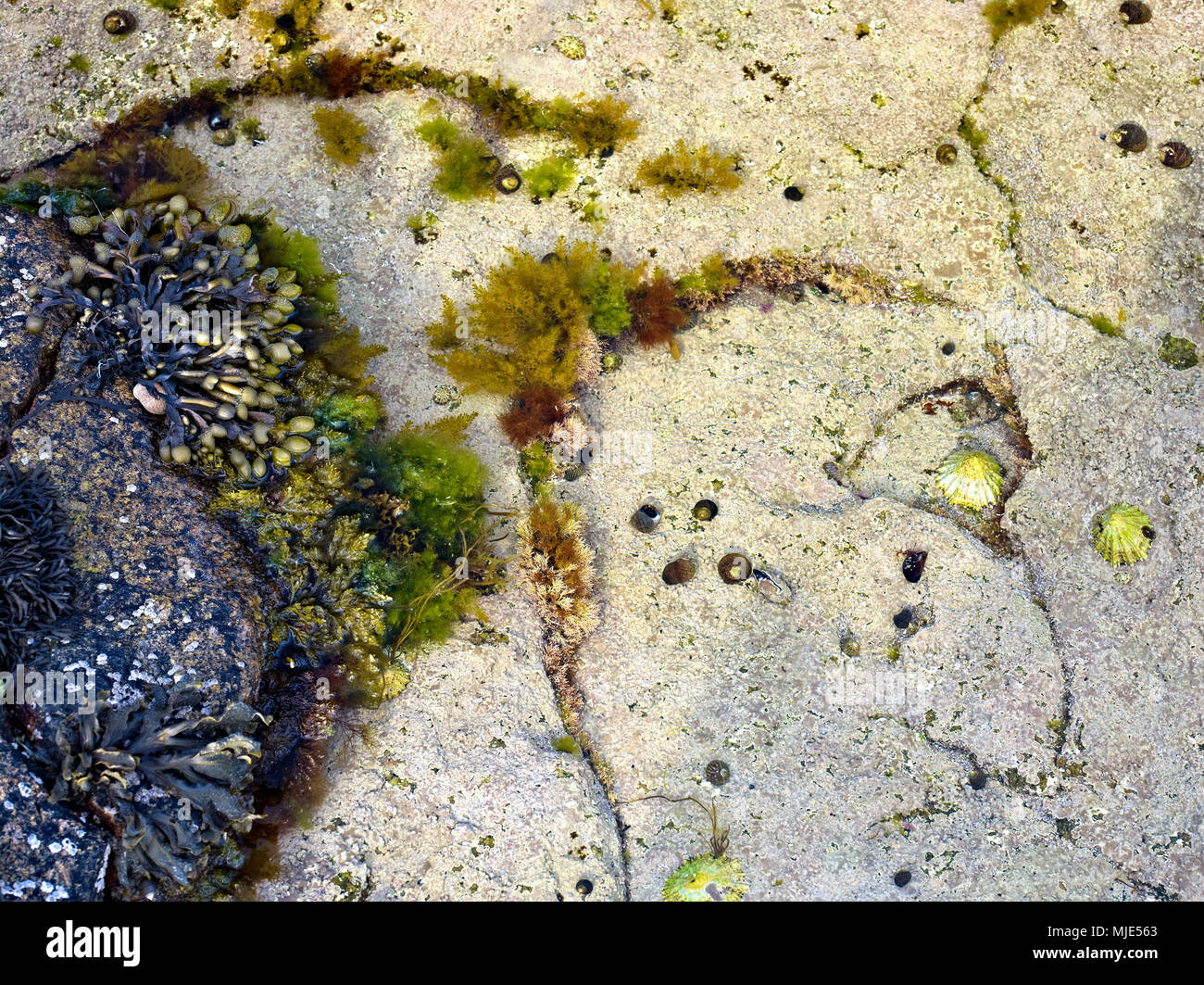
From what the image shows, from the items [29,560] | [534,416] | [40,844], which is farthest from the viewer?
[534,416]

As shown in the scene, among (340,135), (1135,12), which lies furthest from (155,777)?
(1135,12)

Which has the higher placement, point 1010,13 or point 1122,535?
point 1010,13

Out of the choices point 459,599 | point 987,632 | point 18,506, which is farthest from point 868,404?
point 18,506

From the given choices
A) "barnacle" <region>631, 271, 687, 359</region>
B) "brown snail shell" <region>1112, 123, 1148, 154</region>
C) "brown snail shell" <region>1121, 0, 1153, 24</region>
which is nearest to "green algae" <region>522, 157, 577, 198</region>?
"barnacle" <region>631, 271, 687, 359</region>

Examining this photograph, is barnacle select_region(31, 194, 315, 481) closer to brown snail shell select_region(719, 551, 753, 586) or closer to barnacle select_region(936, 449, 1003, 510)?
brown snail shell select_region(719, 551, 753, 586)

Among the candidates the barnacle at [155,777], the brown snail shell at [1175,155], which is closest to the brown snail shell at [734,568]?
the barnacle at [155,777]

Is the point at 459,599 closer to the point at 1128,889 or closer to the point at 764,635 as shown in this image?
the point at 764,635

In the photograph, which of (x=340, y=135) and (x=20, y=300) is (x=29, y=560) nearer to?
(x=20, y=300)
